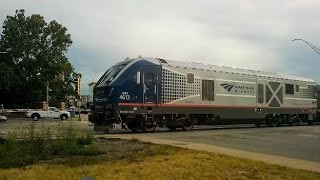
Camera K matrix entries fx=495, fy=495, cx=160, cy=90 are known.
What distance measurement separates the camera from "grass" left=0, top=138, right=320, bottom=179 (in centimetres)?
1040

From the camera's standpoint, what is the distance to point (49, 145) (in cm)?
1430

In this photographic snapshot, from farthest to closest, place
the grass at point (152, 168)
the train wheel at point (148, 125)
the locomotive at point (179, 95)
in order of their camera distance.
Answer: the train wheel at point (148, 125) → the locomotive at point (179, 95) → the grass at point (152, 168)

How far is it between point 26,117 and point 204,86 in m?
36.3

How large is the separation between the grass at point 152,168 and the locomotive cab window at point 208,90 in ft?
52.2

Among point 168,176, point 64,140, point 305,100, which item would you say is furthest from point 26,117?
point 168,176

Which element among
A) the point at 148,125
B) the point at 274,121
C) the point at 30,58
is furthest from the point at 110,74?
the point at 30,58

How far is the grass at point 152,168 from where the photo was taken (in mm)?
10398

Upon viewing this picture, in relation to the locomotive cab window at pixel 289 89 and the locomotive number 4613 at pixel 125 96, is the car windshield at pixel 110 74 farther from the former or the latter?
the locomotive cab window at pixel 289 89

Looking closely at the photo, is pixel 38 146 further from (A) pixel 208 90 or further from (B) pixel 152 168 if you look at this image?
(A) pixel 208 90

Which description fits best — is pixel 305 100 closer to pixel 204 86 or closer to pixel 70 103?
pixel 204 86

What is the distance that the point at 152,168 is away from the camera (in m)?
11.2

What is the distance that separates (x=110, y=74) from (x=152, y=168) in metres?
16.1

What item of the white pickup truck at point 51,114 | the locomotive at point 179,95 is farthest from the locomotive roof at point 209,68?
the white pickup truck at point 51,114

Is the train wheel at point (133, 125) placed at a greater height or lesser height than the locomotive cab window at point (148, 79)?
lesser
